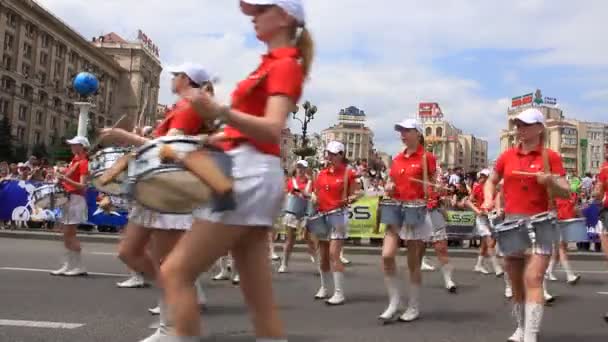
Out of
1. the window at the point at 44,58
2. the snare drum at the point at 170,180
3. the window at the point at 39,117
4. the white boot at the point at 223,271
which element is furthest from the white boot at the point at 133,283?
the window at the point at 44,58

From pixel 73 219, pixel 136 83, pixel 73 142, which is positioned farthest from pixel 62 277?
pixel 136 83

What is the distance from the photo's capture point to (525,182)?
5.84 meters

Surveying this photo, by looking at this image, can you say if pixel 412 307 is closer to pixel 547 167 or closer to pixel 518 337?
pixel 518 337

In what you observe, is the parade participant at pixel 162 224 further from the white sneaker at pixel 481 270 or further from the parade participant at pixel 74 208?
the white sneaker at pixel 481 270

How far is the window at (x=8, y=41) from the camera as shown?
264ft

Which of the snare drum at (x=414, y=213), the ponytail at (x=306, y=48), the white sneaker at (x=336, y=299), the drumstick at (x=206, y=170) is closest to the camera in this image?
the drumstick at (x=206, y=170)

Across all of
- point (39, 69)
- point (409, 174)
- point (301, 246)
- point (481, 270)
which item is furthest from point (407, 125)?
point (39, 69)

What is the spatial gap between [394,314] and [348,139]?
163m

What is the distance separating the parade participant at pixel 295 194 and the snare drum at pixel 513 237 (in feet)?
20.1

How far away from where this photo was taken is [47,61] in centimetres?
9350

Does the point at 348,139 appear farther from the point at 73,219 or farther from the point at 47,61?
the point at 73,219

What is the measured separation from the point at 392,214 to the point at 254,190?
4748mm

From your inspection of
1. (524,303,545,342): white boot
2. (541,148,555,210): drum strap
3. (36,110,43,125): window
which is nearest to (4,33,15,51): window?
(36,110,43,125): window

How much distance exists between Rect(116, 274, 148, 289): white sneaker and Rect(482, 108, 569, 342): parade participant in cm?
511
